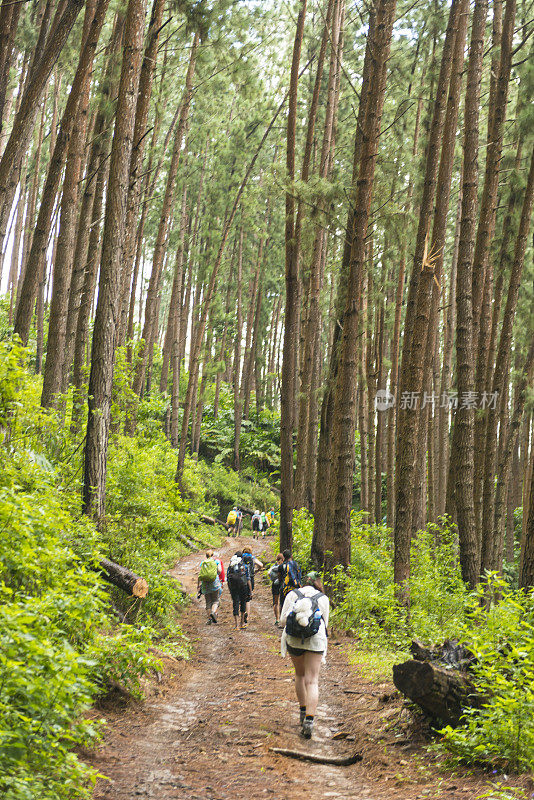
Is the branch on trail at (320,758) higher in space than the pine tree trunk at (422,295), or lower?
lower

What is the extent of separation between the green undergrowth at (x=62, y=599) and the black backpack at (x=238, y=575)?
3.42 ft

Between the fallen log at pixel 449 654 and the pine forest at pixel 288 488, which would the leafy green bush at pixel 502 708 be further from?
the fallen log at pixel 449 654

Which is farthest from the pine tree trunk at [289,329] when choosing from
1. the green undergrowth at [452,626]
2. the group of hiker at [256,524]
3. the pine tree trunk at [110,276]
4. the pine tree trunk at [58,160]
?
the group of hiker at [256,524]

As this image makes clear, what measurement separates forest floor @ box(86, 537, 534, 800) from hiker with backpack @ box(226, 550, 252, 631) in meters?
2.52

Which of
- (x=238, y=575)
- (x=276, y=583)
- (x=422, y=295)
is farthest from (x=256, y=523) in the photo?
(x=422, y=295)

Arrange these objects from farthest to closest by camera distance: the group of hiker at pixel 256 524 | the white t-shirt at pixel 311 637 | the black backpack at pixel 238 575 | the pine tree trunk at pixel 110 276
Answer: the group of hiker at pixel 256 524 → the black backpack at pixel 238 575 → the pine tree trunk at pixel 110 276 → the white t-shirt at pixel 311 637

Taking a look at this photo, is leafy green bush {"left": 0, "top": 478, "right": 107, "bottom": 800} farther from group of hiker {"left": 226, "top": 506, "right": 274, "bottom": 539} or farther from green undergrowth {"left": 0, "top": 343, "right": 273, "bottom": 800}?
group of hiker {"left": 226, "top": 506, "right": 274, "bottom": 539}

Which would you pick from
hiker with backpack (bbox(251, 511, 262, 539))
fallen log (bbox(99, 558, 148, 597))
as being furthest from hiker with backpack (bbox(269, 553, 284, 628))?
hiker with backpack (bbox(251, 511, 262, 539))

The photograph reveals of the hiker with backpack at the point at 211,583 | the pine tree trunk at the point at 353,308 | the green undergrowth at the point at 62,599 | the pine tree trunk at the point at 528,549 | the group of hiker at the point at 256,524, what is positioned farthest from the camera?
the group of hiker at the point at 256,524

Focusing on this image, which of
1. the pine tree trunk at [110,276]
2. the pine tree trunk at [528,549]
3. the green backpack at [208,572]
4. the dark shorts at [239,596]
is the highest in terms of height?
the pine tree trunk at [110,276]

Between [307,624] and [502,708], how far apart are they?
85.8 inches

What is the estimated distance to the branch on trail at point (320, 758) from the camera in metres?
5.61

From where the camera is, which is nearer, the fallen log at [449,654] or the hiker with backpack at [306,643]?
the fallen log at [449,654]

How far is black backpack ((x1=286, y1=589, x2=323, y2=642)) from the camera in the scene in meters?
6.51
